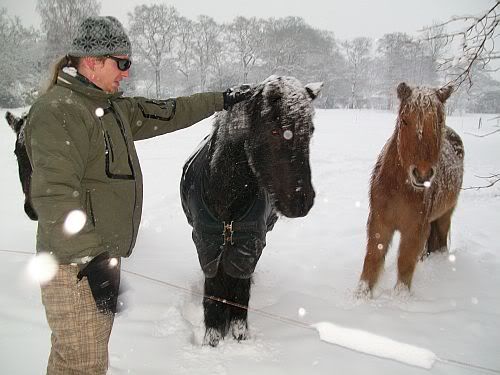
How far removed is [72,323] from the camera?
1.66 meters

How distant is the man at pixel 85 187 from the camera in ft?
4.73

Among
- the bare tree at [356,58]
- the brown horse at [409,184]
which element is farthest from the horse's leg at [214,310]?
the bare tree at [356,58]

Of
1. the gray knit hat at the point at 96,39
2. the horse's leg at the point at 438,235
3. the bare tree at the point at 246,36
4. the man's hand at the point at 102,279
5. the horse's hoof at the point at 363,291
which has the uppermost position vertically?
the bare tree at the point at 246,36

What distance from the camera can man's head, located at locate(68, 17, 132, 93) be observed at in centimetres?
→ 167

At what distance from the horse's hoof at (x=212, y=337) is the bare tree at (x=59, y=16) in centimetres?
2456

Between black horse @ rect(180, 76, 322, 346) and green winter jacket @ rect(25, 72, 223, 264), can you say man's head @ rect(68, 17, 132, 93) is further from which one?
black horse @ rect(180, 76, 322, 346)

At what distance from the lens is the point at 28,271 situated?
3963mm

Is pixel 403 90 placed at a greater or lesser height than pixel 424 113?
greater

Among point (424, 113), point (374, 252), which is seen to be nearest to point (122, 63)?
point (424, 113)

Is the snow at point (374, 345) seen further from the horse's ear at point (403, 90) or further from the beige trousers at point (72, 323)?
the horse's ear at point (403, 90)

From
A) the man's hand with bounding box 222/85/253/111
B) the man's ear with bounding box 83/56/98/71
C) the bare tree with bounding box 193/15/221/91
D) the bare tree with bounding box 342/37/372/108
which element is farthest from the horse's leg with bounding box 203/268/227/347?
the bare tree with bounding box 342/37/372/108

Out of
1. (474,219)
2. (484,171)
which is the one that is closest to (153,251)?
(474,219)

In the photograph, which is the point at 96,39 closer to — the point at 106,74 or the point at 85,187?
the point at 106,74

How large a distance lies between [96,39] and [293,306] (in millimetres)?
3005
